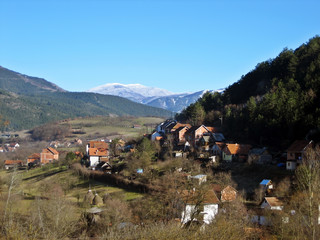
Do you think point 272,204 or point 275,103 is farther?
point 275,103

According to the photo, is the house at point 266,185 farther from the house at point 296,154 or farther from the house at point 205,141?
the house at point 205,141

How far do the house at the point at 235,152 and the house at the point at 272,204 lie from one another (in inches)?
482

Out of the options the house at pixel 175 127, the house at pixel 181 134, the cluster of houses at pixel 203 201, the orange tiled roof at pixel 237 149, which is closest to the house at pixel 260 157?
the orange tiled roof at pixel 237 149

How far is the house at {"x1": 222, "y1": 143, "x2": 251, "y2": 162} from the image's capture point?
36750 mm

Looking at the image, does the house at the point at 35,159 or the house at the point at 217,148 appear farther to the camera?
the house at the point at 35,159

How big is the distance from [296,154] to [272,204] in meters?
9.25

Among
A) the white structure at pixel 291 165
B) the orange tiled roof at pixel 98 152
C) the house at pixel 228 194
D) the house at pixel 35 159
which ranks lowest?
the house at pixel 35 159

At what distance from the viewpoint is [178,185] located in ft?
76.6

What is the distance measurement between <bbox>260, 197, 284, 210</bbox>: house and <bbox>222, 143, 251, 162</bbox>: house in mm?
12248

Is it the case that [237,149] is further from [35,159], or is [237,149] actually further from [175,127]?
[35,159]

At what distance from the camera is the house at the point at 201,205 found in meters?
19.2

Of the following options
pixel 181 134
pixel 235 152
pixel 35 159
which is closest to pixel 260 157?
pixel 235 152

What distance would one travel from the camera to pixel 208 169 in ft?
111

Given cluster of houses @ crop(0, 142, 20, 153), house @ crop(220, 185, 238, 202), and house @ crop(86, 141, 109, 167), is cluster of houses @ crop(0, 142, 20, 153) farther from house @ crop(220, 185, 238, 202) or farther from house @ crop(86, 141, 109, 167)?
house @ crop(220, 185, 238, 202)
